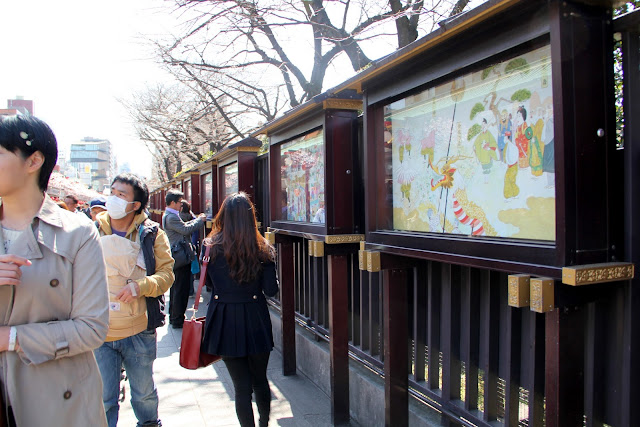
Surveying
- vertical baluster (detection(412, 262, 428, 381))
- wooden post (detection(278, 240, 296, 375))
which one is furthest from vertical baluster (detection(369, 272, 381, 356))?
wooden post (detection(278, 240, 296, 375))

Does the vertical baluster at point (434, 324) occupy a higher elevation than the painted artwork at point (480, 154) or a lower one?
lower

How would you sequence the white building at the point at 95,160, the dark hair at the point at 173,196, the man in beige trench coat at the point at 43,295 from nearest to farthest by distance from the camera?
the man in beige trench coat at the point at 43,295 → the dark hair at the point at 173,196 → the white building at the point at 95,160

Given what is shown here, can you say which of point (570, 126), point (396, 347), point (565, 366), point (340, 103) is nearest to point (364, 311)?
point (396, 347)

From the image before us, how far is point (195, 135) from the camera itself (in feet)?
66.8

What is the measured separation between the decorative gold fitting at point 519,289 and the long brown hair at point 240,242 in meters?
1.81

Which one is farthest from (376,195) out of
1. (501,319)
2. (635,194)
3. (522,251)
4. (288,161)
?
(288,161)

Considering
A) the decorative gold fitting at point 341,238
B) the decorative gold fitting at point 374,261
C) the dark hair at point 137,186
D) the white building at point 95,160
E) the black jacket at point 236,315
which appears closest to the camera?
the decorative gold fitting at point 374,261

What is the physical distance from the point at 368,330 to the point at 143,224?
2.11 meters

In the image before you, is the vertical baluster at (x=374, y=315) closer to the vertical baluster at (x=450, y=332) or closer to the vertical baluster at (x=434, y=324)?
the vertical baluster at (x=434, y=324)

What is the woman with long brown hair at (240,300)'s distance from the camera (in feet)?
10.9

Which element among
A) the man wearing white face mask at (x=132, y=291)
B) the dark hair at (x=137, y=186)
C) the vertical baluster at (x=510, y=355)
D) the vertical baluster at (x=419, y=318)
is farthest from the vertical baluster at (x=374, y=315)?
the dark hair at (x=137, y=186)

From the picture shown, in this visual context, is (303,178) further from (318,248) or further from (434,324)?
(434,324)

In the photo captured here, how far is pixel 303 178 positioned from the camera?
4707 mm

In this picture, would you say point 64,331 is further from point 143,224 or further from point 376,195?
point 376,195
